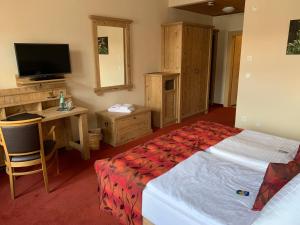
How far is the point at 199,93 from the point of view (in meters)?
5.34

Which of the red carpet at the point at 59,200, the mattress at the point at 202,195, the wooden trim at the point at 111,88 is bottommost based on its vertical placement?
the red carpet at the point at 59,200

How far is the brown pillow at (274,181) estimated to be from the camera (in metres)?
1.27

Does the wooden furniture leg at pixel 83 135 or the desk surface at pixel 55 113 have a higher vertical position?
the desk surface at pixel 55 113

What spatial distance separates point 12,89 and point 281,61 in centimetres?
374

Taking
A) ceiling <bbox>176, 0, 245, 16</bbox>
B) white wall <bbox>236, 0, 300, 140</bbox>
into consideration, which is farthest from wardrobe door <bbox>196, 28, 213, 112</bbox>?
white wall <bbox>236, 0, 300, 140</bbox>

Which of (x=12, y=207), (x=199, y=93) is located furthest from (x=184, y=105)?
(x=12, y=207)

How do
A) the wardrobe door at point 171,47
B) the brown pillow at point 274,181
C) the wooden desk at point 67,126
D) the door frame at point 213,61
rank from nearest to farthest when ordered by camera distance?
the brown pillow at point 274,181, the wooden desk at point 67,126, the wardrobe door at point 171,47, the door frame at point 213,61

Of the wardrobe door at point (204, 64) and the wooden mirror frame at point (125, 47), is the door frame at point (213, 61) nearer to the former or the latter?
the wardrobe door at point (204, 64)

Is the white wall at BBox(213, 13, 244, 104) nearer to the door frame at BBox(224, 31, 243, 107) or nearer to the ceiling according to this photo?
the door frame at BBox(224, 31, 243, 107)

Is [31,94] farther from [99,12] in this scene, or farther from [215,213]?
[215,213]

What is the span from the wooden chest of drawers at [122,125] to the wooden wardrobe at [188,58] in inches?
46.4

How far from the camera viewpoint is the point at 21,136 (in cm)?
217

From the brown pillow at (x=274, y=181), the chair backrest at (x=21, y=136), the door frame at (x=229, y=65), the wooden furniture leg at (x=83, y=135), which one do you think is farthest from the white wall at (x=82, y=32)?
the brown pillow at (x=274, y=181)

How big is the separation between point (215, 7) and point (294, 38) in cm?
232
